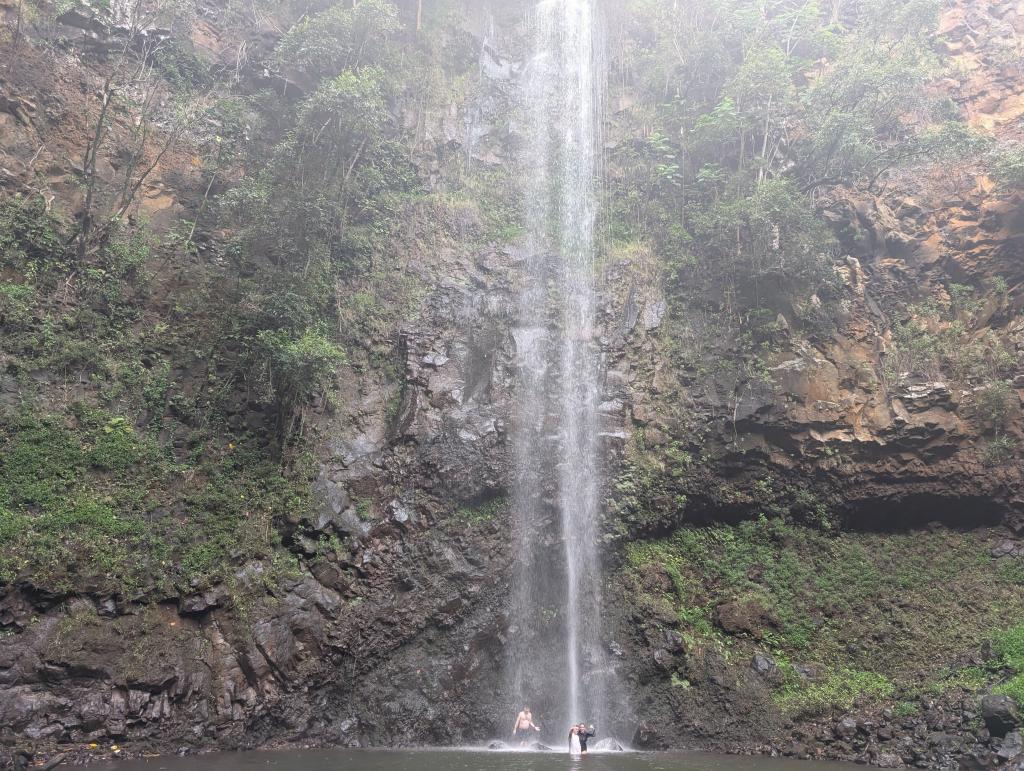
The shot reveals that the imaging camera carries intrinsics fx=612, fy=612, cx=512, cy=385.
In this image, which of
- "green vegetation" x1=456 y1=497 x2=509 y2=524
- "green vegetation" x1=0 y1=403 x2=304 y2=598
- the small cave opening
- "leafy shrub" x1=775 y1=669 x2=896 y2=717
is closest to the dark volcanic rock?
"leafy shrub" x1=775 y1=669 x2=896 y2=717

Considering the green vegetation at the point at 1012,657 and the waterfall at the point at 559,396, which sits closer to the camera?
the green vegetation at the point at 1012,657

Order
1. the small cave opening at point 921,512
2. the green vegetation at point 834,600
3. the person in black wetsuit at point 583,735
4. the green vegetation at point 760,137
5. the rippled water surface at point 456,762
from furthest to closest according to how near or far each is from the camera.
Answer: the green vegetation at point 760,137 < the small cave opening at point 921,512 < the green vegetation at point 834,600 < the person in black wetsuit at point 583,735 < the rippled water surface at point 456,762

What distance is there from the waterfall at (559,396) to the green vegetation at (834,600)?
157 centimetres

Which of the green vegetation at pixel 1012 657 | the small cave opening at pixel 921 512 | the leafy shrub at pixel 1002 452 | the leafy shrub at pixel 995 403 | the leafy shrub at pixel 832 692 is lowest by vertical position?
the leafy shrub at pixel 832 692

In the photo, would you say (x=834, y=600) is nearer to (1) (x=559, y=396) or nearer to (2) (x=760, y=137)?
(1) (x=559, y=396)

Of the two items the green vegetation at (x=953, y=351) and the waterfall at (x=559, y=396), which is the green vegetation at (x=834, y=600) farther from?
the green vegetation at (x=953, y=351)

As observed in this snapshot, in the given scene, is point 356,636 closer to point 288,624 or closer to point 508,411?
point 288,624

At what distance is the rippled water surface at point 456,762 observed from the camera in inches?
352

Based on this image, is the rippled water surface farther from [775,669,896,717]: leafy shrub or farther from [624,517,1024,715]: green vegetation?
[624,517,1024,715]: green vegetation

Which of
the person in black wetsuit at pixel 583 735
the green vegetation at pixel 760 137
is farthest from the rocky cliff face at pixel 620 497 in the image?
the person in black wetsuit at pixel 583 735

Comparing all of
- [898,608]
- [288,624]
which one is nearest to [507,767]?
[288,624]

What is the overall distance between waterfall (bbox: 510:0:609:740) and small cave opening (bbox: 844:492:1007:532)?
20.7 ft

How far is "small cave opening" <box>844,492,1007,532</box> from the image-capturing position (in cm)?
1406

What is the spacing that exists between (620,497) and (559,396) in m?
3.11
